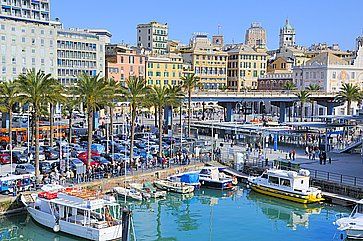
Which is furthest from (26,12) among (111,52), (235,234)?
(235,234)

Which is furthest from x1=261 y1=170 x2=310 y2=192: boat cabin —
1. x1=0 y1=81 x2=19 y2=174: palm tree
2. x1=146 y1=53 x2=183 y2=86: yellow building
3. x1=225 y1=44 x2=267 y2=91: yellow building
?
x1=225 y1=44 x2=267 y2=91: yellow building

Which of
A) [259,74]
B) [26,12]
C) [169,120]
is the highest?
[26,12]

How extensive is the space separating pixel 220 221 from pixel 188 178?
12.2 metres

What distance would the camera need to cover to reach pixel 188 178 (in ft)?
194

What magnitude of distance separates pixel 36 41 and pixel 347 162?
83492mm

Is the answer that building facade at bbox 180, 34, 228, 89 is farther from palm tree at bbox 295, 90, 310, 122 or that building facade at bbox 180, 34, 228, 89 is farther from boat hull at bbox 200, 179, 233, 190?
boat hull at bbox 200, 179, 233, 190

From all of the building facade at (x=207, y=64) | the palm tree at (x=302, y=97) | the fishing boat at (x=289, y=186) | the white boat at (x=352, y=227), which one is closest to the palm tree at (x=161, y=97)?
the fishing boat at (x=289, y=186)

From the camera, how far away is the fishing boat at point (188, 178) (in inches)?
2330

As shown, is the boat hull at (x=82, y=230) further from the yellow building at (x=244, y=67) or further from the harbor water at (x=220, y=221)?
the yellow building at (x=244, y=67)

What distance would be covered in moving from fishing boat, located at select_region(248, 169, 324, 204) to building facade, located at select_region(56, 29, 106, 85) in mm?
82164

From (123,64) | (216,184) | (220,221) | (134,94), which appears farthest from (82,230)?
(123,64)

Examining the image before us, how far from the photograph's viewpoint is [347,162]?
2581 inches

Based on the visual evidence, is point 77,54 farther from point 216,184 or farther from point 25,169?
point 216,184

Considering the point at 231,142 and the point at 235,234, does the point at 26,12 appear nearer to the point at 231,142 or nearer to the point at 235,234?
the point at 231,142
